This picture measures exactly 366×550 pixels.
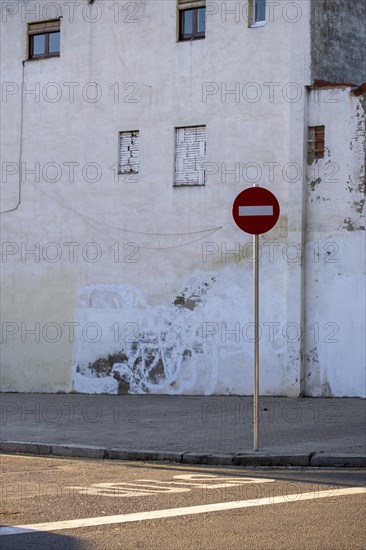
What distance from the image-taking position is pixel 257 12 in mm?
21109

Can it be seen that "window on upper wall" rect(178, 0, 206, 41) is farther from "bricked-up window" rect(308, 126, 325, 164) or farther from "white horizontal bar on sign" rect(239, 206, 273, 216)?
"white horizontal bar on sign" rect(239, 206, 273, 216)

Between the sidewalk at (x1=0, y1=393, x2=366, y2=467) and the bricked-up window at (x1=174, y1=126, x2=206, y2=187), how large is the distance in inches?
173

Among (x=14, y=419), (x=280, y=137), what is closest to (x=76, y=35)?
(x=280, y=137)

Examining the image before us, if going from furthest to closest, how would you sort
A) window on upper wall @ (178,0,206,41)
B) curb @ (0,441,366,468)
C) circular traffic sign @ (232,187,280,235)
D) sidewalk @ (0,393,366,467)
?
window on upper wall @ (178,0,206,41), circular traffic sign @ (232,187,280,235), sidewalk @ (0,393,366,467), curb @ (0,441,366,468)

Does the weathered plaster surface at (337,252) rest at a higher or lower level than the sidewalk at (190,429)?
higher

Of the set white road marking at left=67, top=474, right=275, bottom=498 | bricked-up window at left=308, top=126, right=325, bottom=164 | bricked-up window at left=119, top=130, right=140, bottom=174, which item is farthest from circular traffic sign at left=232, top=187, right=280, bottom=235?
bricked-up window at left=119, top=130, right=140, bottom=174

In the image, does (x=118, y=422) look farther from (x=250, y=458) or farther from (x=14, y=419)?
(x=250, y=458)

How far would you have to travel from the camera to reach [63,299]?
22.8 m

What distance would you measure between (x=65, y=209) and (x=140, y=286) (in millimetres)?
2500

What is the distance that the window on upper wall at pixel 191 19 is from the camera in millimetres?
21688

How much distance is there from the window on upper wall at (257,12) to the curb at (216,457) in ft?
35.8

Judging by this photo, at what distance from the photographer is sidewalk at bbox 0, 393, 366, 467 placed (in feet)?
40.4

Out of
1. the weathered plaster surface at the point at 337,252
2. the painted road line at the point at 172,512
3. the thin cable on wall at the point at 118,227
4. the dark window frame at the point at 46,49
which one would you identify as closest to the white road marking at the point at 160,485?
the painted road line at the point at 172,512

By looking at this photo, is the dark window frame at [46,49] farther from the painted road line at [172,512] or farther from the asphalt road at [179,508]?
the painted road line at [172,512]
